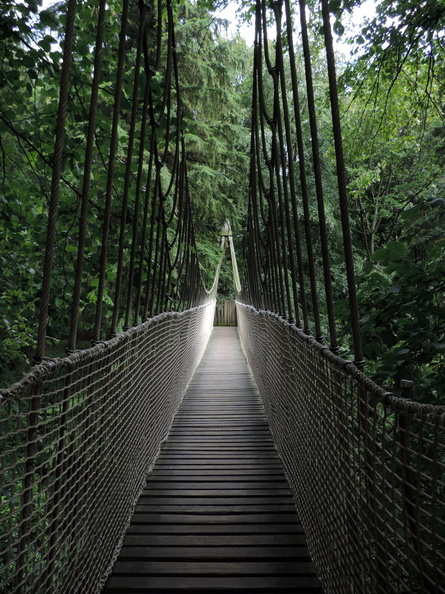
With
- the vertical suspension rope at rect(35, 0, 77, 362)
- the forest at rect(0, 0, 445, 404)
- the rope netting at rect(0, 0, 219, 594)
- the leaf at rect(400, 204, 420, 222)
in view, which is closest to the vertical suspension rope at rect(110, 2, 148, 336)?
the rope netting at rect(0, 0, 219, 594)

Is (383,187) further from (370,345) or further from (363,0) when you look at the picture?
(370,345)

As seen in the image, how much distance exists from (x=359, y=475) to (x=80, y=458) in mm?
625

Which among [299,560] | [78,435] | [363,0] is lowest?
[299,560]

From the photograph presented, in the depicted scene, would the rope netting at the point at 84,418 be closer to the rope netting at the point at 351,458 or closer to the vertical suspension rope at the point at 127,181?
the vertical suspension rope at the point at 127,181

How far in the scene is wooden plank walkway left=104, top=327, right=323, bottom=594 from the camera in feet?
3.89

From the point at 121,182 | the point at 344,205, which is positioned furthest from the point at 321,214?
the point at 121,182

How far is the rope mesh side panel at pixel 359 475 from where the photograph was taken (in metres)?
0.64

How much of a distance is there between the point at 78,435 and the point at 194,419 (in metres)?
1.76

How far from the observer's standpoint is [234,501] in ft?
5.31

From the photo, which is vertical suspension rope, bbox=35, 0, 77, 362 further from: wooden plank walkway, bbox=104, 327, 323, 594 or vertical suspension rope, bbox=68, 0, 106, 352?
wooden plank walkway, bbox=104, 327, 323, 594

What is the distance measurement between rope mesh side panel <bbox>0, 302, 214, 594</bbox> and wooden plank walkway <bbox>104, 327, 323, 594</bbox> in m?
0.09

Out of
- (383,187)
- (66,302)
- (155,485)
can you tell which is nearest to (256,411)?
(155,485)

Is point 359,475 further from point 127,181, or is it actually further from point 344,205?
point 127,181

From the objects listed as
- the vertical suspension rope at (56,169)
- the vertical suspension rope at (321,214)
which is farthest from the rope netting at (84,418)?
the vertical suspension rope at (321,214)
